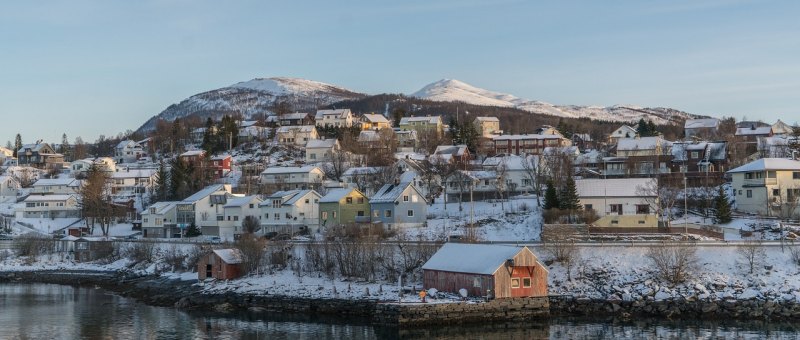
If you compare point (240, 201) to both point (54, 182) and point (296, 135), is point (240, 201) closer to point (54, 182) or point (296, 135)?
point (54, 182)

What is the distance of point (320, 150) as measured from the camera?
101438 mm

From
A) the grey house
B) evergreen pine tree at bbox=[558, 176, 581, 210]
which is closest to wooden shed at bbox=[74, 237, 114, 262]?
the grey house

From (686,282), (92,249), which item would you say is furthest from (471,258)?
(92,249)

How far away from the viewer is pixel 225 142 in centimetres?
11062

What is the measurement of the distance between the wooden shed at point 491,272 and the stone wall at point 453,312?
0.56 meters

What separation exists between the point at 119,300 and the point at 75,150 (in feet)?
318

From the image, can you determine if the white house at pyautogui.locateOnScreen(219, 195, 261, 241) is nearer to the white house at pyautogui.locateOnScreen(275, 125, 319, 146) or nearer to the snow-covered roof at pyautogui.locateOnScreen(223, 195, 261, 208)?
the snow-covered roof at pyautogui.locateOnScreen(223, 195, 261, 208)

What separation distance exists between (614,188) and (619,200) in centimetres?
101

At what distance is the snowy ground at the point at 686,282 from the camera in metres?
38.5

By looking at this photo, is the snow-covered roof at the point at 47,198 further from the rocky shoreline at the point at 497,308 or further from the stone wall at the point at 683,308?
A: the stone wall at the point at 683,308

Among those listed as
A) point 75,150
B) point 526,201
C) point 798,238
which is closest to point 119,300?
point 526,201

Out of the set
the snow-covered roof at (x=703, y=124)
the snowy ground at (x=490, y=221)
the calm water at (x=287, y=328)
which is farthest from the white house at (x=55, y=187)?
the snow-covered roof at (x=703, y=124)

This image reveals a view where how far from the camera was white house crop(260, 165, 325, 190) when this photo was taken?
85.3 meters

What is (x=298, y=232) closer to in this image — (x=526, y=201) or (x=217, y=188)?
(x=217, y=188)
